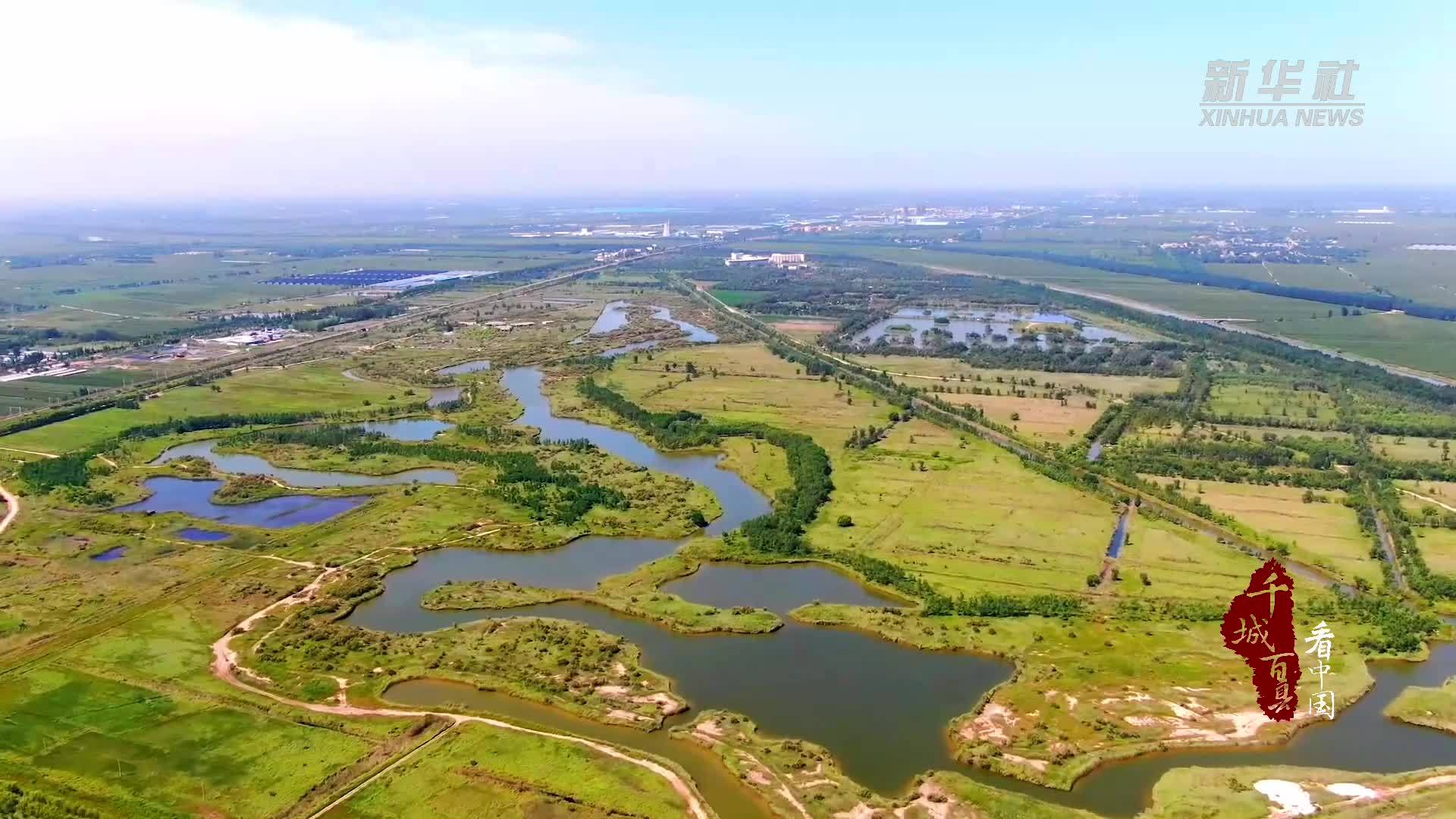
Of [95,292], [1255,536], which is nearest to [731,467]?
[1255,536]

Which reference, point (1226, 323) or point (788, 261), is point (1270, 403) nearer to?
point (1226, 323)

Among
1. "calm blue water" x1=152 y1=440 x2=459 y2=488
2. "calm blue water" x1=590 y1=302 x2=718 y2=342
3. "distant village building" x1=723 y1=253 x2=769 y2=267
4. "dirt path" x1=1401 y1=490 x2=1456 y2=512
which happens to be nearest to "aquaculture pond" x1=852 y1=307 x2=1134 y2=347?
"calm blue water" x1=590 y1=302 x2=718 y2=342

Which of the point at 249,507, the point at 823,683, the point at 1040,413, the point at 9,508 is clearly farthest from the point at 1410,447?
the point at 9,508

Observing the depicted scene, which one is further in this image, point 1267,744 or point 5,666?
point 5,666

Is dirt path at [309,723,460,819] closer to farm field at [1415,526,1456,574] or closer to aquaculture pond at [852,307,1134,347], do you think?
farm field at [1415,526,1456,574]

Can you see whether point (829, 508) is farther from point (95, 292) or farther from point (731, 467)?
point (95, 292)

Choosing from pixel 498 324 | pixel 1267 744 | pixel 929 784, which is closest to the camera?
pixel 929 784
